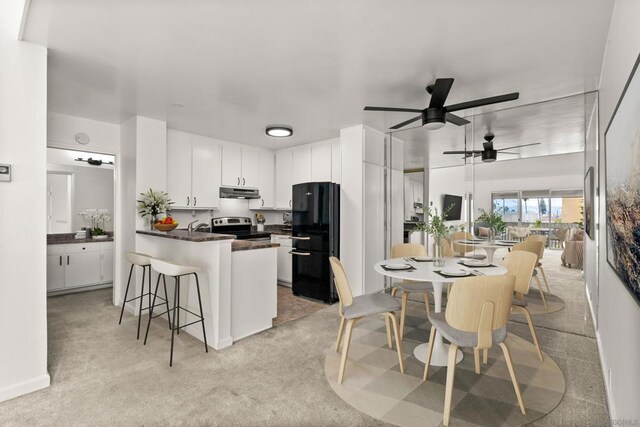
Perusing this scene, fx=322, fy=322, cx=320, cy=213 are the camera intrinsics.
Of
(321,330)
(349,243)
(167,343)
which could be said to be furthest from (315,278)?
(167,343)

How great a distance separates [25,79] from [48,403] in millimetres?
2211

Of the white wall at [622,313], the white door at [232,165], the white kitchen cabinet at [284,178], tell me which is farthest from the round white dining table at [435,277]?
the white door at [232,165]

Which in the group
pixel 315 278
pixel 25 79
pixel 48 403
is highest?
pixel 25 79

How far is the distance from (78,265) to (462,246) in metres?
5.34

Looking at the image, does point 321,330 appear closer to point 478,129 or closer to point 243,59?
point 243,59

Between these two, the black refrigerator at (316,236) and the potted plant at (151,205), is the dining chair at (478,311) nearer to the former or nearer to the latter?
the black refrigerator at (316,236)

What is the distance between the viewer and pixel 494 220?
359cm

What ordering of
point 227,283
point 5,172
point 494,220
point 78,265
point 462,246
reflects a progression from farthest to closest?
point 78,265 < point 462,246 < point 494,220 < point 227,283 < point 5,172

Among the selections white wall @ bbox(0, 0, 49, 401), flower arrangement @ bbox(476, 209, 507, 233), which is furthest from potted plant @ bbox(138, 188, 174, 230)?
flower arrangement @ bbox(476, 209, 507, 233)

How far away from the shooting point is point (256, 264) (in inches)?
130

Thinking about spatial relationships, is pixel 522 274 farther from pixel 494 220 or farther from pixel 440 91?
pixel 440 91

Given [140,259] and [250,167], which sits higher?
[250,167]

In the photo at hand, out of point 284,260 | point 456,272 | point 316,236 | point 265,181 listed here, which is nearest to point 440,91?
point 456,272

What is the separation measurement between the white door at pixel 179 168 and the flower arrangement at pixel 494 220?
3.92m
